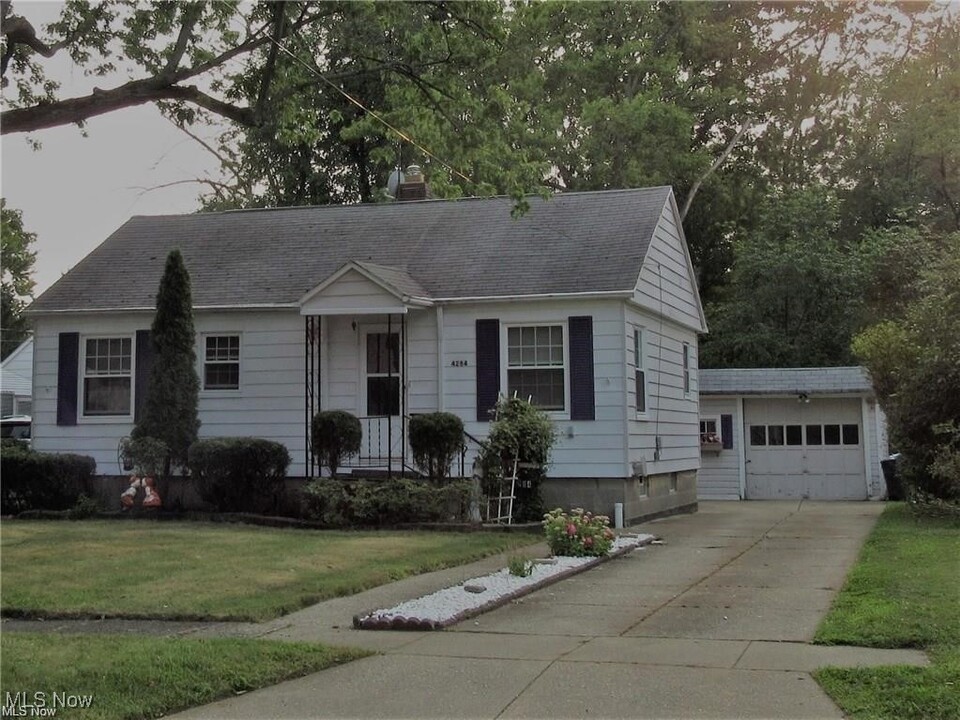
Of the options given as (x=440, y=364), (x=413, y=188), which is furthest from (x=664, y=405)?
(x=413, y=188)

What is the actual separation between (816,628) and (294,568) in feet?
17.2

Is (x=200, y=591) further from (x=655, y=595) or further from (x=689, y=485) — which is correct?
(x=689, y=485)

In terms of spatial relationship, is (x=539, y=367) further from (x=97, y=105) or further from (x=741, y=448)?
(x=741, y=448)

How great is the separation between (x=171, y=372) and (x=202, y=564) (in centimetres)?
638

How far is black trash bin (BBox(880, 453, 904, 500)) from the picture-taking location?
71.3 feet

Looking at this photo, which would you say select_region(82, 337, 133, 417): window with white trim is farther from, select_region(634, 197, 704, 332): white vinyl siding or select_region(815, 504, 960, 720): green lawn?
select_region(815, 504, 960, 720): green lawn

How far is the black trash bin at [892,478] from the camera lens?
21.7 m

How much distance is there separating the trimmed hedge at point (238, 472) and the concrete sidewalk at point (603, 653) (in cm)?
601

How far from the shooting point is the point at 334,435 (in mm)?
15156

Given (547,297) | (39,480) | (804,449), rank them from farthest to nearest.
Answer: (804,449) < (39,480) < (547,297)

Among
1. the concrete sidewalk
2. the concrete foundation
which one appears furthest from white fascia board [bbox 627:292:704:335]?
the concrete sidewalk

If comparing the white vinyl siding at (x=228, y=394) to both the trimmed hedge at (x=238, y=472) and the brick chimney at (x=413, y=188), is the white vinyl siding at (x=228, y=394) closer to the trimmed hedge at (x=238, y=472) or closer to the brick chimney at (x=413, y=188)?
the trimmed hedge at (x=238, y=472)

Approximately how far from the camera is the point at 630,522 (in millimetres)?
15984

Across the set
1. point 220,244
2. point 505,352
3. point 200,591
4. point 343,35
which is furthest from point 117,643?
point 220,244
